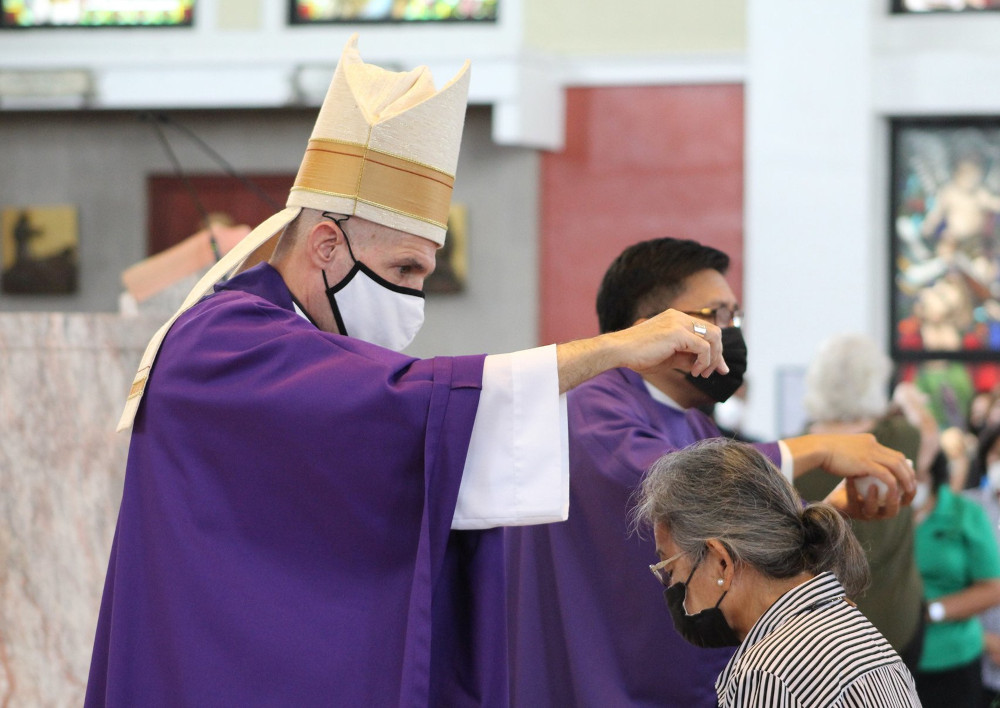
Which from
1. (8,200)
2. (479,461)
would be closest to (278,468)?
(479,461)

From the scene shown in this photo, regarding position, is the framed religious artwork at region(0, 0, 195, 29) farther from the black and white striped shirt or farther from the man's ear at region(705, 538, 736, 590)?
the black and white striped shirt

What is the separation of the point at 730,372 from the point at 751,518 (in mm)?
421

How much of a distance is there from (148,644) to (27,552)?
4.93ft

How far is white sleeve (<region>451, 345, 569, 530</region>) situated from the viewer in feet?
6.57

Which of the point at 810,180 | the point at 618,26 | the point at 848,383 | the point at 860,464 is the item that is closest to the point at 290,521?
the point at 860,464

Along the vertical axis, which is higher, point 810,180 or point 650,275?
point 810,180

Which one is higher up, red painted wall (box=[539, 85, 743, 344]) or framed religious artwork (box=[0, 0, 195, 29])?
framed religious artwork (box=[0, 0, 195, 29])

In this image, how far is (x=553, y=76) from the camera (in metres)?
8.68

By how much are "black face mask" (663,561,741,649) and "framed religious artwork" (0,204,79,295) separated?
7.63 m

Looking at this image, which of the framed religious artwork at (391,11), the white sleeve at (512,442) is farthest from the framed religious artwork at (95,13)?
the white sleeve at (512,442)

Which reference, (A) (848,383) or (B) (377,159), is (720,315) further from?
(A) (848,383)

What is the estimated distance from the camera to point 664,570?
2.43 m

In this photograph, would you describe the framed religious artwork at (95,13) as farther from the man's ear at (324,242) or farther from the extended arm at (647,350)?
the extended arm at (647,350)

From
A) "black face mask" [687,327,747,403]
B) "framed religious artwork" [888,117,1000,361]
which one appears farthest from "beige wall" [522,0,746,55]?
"black face mask" [687,327,747,403]
